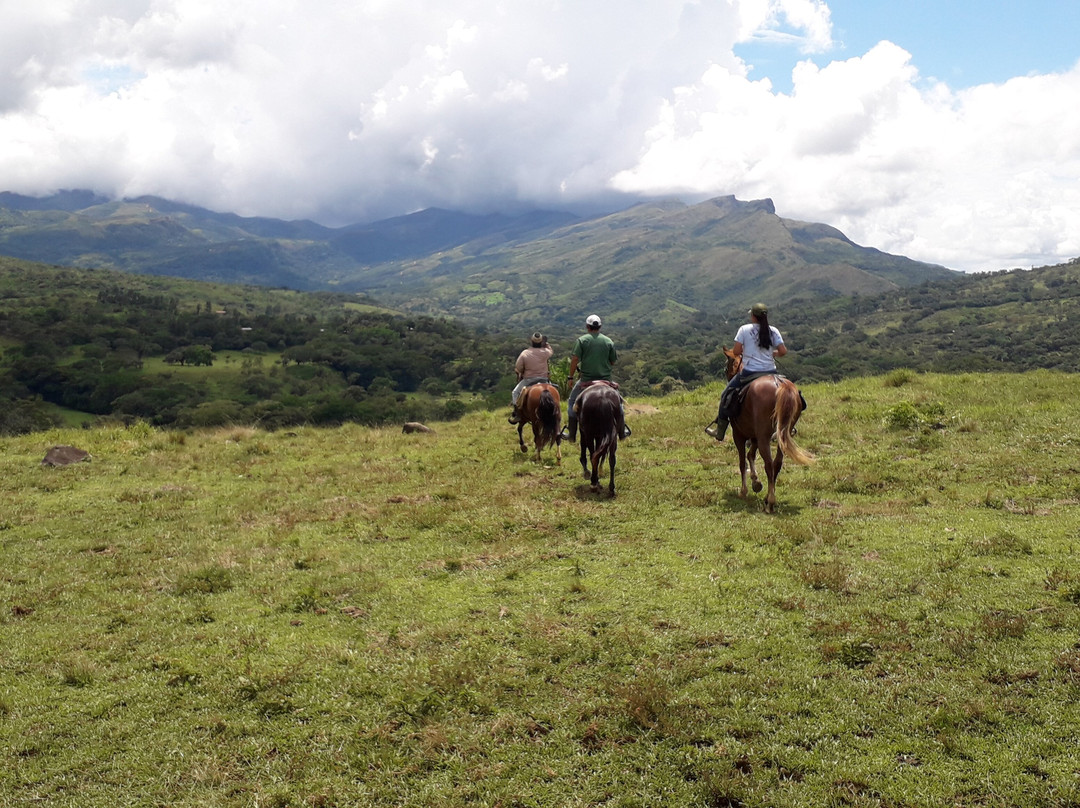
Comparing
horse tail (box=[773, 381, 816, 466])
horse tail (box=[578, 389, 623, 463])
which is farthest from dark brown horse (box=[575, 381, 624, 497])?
horse tail (box=[773, 381, 816, 466])

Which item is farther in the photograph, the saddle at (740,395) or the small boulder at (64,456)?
the small boulder at (64,456)

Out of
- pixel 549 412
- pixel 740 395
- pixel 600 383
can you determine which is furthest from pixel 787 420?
pixel 549 412

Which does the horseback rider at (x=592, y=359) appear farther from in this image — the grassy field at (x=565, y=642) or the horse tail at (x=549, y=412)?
the grassy field at (x=565, y=642)

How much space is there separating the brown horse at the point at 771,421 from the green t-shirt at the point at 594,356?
3.58m

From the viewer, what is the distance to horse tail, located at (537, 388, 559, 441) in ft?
56.6

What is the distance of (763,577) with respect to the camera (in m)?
8.78

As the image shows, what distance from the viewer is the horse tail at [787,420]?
12.0m

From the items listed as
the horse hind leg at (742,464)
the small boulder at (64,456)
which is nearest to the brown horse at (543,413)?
the horse hind leg at (742,464)

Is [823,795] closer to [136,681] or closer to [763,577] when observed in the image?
[763,577]

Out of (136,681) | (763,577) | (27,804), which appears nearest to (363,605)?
(136,681)

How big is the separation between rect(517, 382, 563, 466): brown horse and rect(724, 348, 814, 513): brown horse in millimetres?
5666

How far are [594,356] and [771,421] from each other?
15.5 ft

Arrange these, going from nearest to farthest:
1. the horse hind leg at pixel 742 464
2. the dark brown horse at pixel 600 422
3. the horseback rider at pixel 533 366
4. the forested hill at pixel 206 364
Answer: the horse hind leg at pixel 742 464 < the dark brown horse at pixel 600 422 < the horseback rider at pixel 533 366 < the forested hill at pixel 206 364

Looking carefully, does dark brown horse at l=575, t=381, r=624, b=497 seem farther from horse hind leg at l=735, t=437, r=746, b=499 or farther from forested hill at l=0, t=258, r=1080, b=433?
forested hill at l=0, t=258, r=1080, b=433
